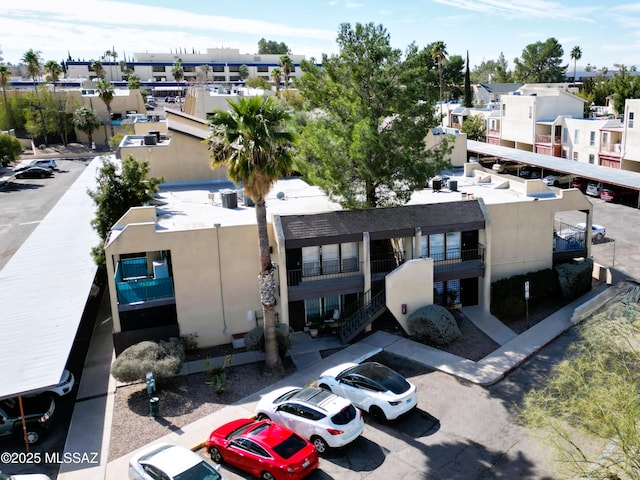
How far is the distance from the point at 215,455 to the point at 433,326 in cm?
1177

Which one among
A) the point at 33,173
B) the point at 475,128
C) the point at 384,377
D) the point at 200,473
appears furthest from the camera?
the point at 475,128

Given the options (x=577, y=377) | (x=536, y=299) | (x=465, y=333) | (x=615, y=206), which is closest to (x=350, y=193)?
(x=465, y=333)

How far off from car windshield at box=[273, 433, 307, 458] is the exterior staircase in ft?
31.1

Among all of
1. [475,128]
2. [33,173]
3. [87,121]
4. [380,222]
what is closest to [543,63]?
[475,128]

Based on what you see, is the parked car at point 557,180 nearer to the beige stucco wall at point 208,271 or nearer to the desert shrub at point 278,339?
the beige stucco wall at point 208,271

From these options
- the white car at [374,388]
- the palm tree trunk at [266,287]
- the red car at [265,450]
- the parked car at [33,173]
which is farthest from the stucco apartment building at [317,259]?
the parked car at [33,173]

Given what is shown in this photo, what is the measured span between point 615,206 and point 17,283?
4633 cm

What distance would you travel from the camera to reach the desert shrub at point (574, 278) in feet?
98.0

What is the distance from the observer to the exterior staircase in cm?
2620

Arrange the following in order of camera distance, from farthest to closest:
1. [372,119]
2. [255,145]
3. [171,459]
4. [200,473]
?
[372,119], [255,145], [171,459], [200,473]

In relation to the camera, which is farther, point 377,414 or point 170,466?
point 377,414

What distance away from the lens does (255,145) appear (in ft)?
69.4

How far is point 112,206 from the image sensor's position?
28.4m

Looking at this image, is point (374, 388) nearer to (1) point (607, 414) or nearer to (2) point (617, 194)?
(1) point (607, 414)
